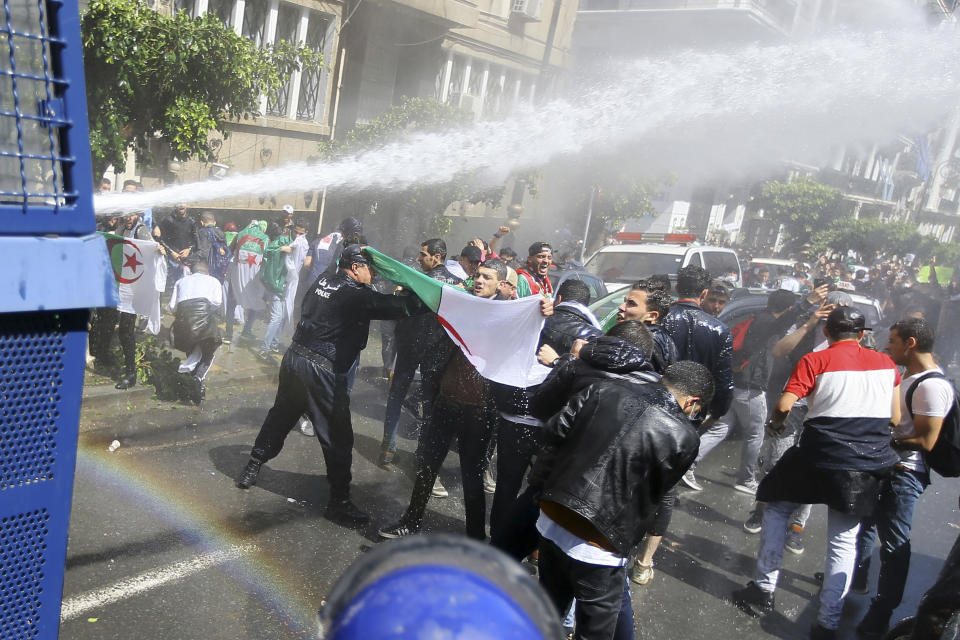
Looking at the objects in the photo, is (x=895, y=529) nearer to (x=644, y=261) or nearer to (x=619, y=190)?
(x=644, y=261)

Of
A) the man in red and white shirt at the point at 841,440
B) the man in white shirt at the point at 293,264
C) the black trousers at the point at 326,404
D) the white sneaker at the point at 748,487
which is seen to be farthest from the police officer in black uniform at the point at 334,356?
the man in white shirt at the point at 293,264

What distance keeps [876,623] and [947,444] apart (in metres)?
1.20

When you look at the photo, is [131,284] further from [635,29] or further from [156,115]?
[635,29]

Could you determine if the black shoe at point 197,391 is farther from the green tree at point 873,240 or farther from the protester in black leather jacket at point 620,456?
the green tree at point 873,240

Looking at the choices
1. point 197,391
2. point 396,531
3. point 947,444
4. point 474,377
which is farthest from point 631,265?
point 396,531

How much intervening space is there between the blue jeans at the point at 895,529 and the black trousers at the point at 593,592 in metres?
2.46

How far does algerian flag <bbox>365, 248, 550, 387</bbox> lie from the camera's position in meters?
4.66

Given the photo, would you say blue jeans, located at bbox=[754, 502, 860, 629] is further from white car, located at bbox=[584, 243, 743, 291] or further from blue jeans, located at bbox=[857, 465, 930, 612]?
white car, located at bbox=[584, 243, 743, 291]

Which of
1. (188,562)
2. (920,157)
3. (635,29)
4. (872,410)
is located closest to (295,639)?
(188,562)

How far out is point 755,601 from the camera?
15.5ft

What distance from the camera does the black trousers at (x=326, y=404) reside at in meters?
5.03

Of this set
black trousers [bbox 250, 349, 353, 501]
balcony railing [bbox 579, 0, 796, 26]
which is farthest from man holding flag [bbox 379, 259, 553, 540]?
balcony railing [bbox 579, 0, 796, 26]

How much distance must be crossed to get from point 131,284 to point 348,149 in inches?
312

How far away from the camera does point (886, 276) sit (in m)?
23.9
